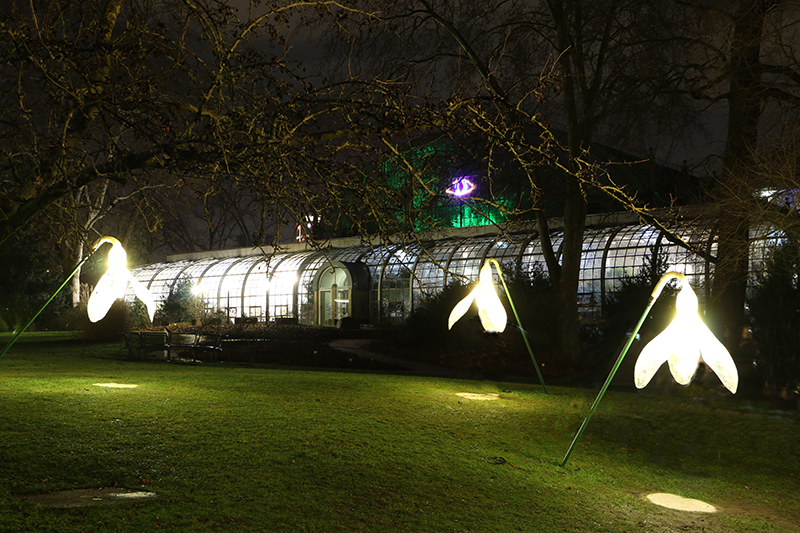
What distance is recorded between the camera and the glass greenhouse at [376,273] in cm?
2392

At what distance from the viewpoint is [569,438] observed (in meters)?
8.40

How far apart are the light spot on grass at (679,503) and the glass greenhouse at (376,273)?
14.6 meters

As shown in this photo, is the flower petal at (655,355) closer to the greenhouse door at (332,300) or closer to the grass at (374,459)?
the grass at (374,459)

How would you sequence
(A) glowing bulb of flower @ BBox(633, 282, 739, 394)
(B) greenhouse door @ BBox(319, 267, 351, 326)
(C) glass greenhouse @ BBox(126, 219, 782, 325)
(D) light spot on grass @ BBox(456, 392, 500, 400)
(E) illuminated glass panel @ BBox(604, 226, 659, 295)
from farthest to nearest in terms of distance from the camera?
1. (B) greenhouse door @ BBox(319, 267, 351, 326)
2. (C) glass greenhouse @ BBox(126, 219, 782, 325)
3. (E) illuminated glass panel @ BBox(604, 226, 659, 295)
4. (D) light spot on grass @ BBox(456, 392, 500, 400)
5. (A) glowing bulb of flower @ BBox(633, 282, 739, 394)

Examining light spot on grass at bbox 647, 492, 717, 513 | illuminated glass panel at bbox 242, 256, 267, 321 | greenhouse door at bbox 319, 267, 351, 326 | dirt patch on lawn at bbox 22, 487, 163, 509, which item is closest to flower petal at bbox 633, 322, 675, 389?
light spot on grass at bbox 647, 492, 717, 513

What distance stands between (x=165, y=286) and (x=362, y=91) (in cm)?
3798

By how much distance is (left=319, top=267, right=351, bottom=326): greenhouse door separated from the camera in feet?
107

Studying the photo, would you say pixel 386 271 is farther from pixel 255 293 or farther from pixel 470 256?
pixel 255 293

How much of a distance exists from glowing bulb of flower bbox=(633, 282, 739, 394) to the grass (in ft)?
4.60

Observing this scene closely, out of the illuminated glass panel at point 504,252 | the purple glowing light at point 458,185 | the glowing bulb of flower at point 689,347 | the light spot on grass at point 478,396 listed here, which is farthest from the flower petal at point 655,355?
the illuminated glass panel at point 504,252

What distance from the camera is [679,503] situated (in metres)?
6.13

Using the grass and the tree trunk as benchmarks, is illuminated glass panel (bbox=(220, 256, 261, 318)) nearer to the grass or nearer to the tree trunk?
the grass

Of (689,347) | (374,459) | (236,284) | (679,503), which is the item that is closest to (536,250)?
(236,284)

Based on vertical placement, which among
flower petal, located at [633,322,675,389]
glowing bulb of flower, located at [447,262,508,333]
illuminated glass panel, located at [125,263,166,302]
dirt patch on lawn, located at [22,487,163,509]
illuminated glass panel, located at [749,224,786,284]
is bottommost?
dirt patch on lawn, located at [22,487,163,509]
